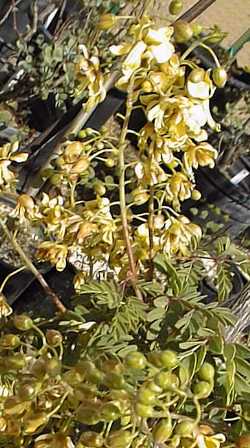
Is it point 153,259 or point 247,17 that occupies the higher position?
point 153,259

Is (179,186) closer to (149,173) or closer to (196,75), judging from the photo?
(149,173)

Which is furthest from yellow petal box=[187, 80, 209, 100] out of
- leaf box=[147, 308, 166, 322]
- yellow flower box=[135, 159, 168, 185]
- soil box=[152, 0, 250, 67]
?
soil box=[152, 0, 250, 67]

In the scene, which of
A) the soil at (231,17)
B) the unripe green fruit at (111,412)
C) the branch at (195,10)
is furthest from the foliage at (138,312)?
the soil at (231,17)

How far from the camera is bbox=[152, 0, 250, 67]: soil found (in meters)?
3.72

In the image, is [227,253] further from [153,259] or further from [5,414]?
[5,414]

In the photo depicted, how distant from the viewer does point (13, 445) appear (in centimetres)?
95

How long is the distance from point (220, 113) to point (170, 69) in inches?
81.3

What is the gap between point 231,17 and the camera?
3855mm

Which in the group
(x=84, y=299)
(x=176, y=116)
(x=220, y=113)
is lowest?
(x=220, y=113)

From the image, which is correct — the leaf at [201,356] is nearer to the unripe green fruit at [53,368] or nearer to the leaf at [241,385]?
the leaf at [241,385]

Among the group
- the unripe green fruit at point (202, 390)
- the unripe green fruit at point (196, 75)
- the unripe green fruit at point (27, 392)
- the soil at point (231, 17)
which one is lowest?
the soil at point (231, 17)

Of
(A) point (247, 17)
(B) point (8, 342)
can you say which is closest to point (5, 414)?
(B) point (8, 342)

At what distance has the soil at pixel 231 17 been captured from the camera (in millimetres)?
3725

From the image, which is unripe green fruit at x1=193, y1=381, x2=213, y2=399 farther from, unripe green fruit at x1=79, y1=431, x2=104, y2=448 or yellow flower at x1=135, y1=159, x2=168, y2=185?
yellow flower at x1=135, y1=159, x2=168, y2=185
